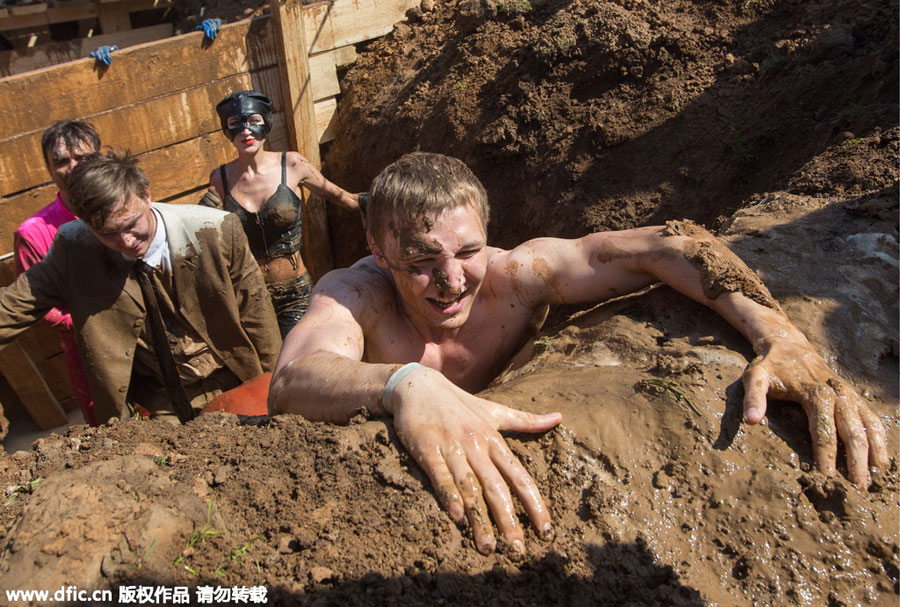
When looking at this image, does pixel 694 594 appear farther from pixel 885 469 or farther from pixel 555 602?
pixel 885 469

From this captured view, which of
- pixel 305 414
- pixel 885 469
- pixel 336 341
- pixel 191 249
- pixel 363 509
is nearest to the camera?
pixel 363 509

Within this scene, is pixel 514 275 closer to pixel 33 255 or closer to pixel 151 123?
pixel 33 255

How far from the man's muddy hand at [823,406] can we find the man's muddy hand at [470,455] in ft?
2.29

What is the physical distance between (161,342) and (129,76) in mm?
2742

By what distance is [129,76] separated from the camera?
18.2ft

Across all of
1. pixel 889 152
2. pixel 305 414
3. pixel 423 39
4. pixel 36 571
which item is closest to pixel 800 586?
pixel 305 414

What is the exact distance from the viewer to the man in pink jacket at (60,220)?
3928 millimetres

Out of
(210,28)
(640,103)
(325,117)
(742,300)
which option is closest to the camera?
(742,300)

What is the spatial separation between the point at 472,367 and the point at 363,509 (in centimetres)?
143

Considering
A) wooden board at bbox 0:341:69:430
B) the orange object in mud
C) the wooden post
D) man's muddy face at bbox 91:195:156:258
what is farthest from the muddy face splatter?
the wooden post

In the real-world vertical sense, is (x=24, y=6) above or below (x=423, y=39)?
above

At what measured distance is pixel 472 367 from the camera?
124 inches

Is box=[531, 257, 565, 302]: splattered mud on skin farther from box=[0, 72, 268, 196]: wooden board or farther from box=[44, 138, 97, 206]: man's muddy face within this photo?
box=[0, 72, 268, 196]: wooden board

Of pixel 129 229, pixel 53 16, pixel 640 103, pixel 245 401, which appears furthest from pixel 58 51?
pixel 640 103
